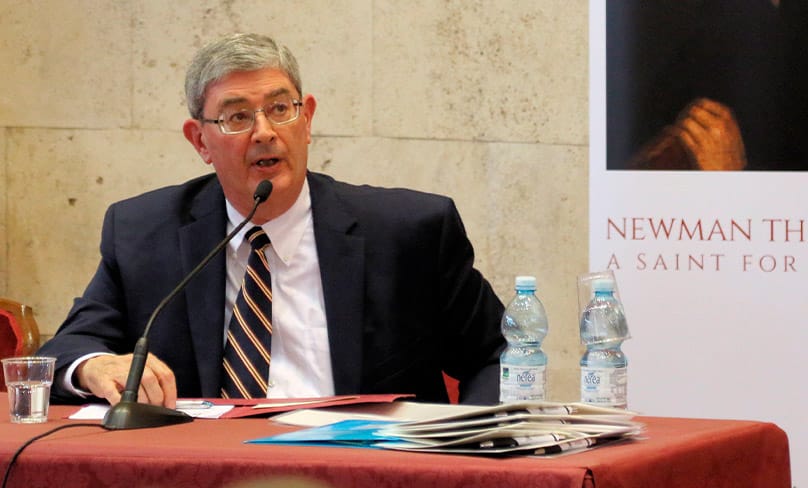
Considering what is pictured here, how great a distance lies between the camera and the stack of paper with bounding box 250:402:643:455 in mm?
1477

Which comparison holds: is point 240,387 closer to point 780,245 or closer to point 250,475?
point 250,475

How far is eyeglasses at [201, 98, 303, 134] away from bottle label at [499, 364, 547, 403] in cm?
98

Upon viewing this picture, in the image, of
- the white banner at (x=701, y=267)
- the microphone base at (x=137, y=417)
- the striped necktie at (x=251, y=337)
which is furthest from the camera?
the white banner at (x=701, y=267)

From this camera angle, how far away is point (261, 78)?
8.96ft

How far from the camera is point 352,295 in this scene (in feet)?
8.86

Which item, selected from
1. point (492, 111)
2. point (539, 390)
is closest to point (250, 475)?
point (539, 390)

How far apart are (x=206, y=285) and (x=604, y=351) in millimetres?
1005

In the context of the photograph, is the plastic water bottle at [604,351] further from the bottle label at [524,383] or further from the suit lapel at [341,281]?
the suit lapel at [341,281]

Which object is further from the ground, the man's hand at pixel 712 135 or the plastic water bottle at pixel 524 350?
the man's hand at pixel 712 135

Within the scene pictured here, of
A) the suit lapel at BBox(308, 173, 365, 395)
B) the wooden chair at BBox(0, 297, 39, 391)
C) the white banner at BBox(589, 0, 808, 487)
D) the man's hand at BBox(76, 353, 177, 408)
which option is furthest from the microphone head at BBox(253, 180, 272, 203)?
the white banner at BBox(589, 0, 808, 487)

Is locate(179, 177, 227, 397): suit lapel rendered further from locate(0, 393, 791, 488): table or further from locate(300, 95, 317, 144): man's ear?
locate(0, 393, 791, 488): table

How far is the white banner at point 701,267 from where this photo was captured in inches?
152

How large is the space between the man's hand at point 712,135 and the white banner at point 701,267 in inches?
1.1

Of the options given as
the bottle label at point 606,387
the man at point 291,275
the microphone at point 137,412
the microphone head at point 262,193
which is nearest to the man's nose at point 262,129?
the man at point 291,275
